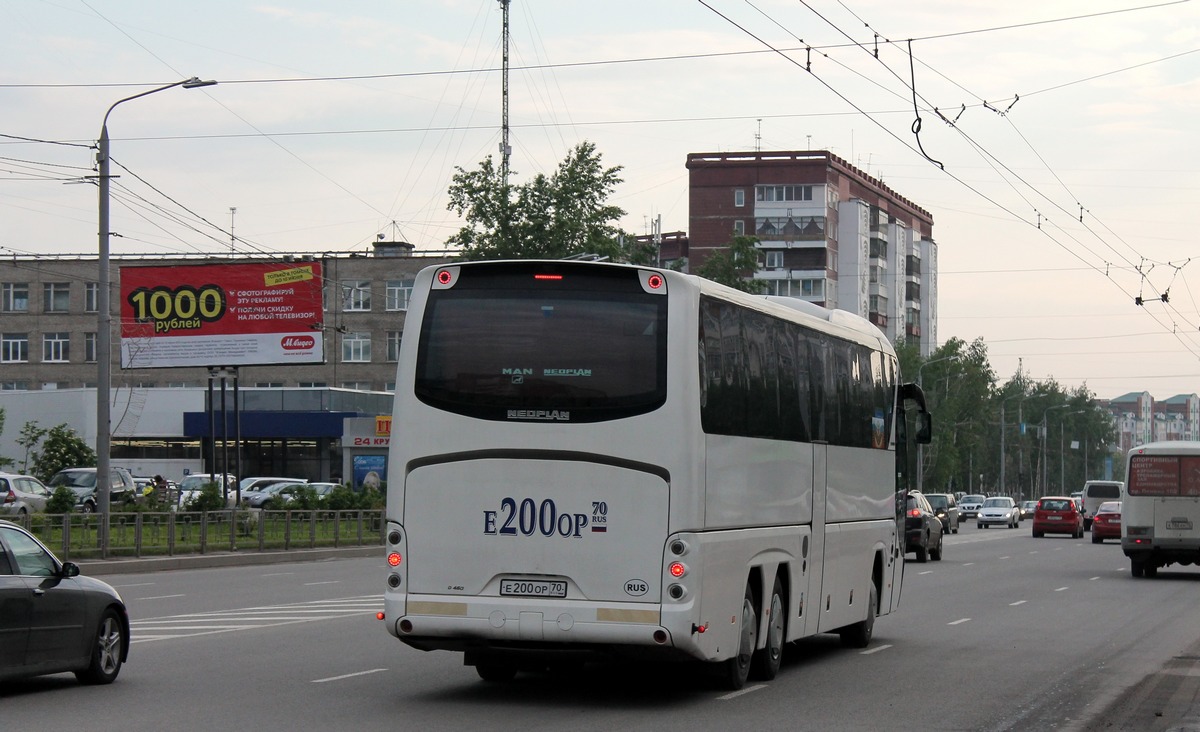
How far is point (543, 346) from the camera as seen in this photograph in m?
11.7

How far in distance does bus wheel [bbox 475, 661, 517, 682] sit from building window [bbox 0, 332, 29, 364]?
3566 inches

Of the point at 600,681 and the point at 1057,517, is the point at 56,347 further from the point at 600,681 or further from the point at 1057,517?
the point at 600,681

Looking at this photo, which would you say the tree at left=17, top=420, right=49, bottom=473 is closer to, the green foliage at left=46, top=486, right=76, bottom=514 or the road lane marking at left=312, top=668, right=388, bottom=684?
the green foliage at left=46, top=486, right=76, bottom=514

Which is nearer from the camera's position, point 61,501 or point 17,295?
point 61,501

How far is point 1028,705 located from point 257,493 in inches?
1902

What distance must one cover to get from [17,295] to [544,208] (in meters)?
46.6

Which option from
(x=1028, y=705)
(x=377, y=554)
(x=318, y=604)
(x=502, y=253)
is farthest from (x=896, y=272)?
(x=1028, y=705)

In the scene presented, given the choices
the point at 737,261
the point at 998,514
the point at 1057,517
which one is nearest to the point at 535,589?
the point at 1057,517

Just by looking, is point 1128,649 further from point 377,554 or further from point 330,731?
point 377,554

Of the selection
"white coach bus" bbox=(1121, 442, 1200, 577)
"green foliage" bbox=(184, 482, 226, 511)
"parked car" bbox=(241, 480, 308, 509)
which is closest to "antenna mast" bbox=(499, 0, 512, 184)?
"parked car" bbox=(241, 480, 308, 509)

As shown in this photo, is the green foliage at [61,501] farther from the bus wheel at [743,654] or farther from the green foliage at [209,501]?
the bus wheel at [743,654]

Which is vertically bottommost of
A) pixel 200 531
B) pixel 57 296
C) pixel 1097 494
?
pixel 1097 494

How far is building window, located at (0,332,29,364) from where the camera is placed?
97312mm

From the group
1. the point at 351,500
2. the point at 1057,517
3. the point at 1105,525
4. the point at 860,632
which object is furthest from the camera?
the point at 1057,517
